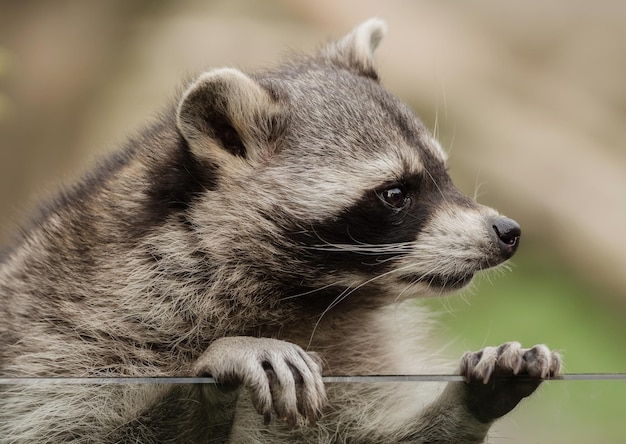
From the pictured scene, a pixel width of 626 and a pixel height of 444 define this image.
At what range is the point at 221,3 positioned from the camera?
19.0 ft

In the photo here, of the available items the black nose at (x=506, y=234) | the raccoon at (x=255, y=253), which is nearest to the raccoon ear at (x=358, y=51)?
the raccoon at (x=255, y=253)

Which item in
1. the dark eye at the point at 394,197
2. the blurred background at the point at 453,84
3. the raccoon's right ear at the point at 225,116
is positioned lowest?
the blurred background at the point at 453,84

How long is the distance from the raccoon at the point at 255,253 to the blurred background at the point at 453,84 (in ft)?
10.4

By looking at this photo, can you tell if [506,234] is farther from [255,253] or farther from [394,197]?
[255,253]

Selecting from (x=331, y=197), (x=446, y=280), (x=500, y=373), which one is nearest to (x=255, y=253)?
(x=331, y=197)

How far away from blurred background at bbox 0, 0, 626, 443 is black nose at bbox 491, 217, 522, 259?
328 cm

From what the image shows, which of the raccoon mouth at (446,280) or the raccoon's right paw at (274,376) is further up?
the raccoon's right paw at (274,376)

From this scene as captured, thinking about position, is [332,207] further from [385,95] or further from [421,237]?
[385,95]

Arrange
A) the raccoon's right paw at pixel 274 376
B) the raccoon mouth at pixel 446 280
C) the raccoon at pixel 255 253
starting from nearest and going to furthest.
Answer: the raccoon's right paw at pixel 274 376 → the raccoon at pixel 255 253 → the raccoon mouth at pixel 446 280

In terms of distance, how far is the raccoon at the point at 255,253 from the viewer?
7.20 ft

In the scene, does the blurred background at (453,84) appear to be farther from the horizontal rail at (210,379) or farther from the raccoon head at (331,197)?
the horizontal rail at (210,379)

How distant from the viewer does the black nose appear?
227 centimetres

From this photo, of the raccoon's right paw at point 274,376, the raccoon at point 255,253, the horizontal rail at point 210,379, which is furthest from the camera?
the raccoon at point 255,253

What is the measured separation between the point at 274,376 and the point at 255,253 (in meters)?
0.55
